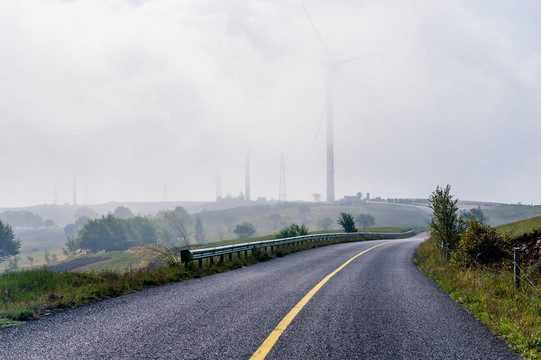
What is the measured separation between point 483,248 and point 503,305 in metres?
6.83

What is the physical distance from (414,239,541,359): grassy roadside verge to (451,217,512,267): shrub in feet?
4.34

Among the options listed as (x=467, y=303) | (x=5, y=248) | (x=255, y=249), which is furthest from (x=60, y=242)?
(x=467, y=303)

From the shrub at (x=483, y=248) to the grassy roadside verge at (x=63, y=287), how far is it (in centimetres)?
884

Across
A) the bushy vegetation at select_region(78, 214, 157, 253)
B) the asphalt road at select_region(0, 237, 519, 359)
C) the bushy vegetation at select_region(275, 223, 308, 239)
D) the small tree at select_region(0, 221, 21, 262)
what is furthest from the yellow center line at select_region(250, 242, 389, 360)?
the small tree at select_region(0, 221, 21, 262)

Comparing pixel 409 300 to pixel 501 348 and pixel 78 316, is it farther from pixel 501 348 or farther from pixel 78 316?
pixel 78 316

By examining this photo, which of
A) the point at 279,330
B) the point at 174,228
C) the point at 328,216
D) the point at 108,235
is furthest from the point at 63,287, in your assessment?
the point at 328,216

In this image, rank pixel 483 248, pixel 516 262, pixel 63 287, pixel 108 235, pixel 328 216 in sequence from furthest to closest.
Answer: pixel 328 216
pixel 108 235
pixel 483 248
pixel 63 287
pixel 516 262

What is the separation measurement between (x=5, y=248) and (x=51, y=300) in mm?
93147

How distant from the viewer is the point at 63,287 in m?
8.75

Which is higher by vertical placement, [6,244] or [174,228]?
[174,228]

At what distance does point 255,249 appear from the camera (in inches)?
688

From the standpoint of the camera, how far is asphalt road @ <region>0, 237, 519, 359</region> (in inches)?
165

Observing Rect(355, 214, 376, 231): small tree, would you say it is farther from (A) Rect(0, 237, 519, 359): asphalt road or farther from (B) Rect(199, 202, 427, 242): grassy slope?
(A) Rect(0, 237, 519, 359): asphalt road

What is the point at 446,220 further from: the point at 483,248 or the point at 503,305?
the point at 503,305
